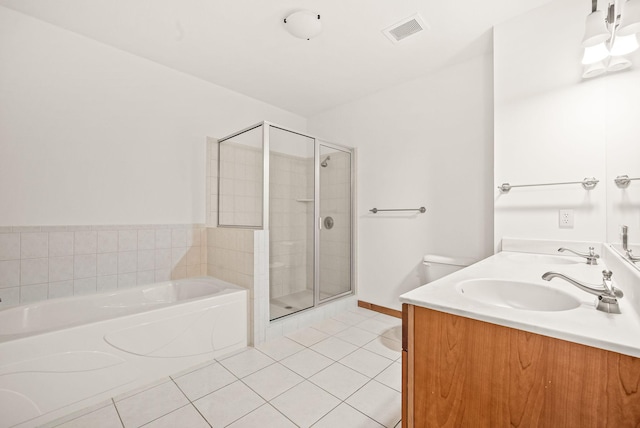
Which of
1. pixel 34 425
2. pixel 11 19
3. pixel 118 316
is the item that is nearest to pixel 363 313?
pixel 118 316

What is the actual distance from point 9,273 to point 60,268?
0.24 m

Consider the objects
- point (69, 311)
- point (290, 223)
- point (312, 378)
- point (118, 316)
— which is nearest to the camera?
point (118, 316)

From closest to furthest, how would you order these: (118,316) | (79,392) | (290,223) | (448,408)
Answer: (448,408) → (79,392) → (118,316) → (290,223)

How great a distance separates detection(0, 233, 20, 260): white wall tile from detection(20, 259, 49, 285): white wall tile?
64 millimetres

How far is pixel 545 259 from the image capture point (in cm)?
161

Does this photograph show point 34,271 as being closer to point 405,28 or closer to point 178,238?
point 178,238

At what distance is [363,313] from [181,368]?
1.78m

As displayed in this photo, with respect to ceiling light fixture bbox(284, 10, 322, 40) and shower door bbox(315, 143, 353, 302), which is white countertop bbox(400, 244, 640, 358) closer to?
shower door bbox(315, 143, 353, 302)

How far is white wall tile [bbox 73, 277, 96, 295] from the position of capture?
204cm

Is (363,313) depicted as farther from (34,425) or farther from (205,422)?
(34,425)

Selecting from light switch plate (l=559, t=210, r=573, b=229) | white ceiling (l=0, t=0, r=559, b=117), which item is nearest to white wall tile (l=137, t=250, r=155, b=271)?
white ceiling (l=0, t=0, r=559, b=117)

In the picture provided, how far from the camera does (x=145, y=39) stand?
2.12 m

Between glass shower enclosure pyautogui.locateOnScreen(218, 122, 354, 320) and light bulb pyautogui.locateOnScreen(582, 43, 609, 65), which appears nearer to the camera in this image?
light bulb pyautogui.locateOnScreen(582, 43, 609, 65)

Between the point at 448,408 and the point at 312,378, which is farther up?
the point at 448,408
